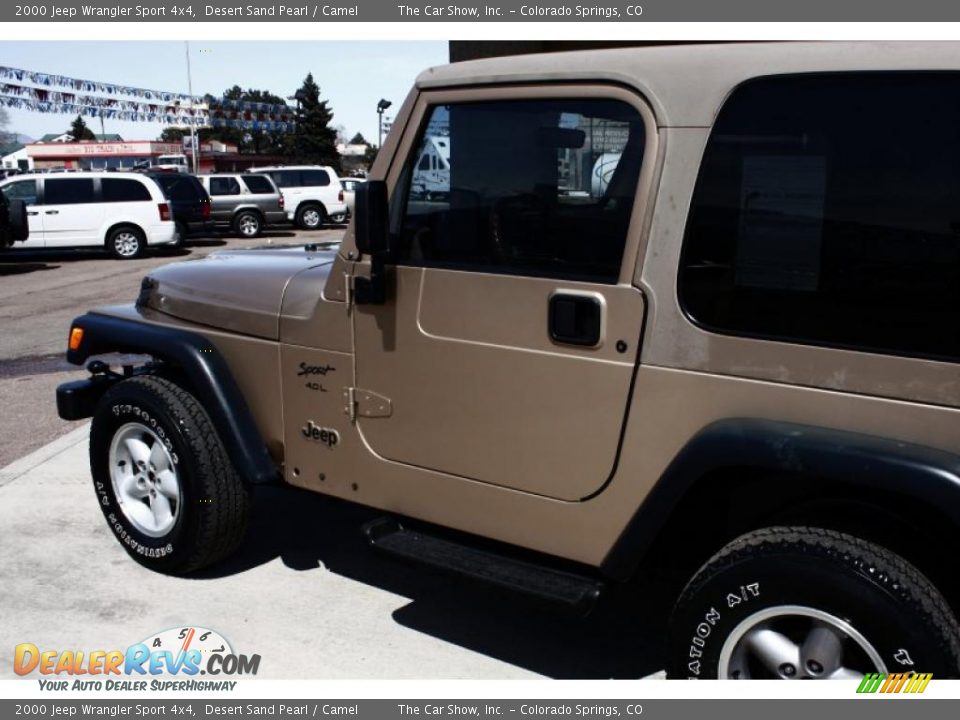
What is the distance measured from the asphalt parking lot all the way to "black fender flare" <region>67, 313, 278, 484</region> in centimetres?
39

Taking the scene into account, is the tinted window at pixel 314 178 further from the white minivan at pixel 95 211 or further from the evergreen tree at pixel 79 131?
the evergreen tree at pixel 79 131

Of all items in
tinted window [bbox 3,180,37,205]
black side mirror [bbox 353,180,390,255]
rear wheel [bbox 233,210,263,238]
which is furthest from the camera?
rear wheel [bbox 233,210,263,238]

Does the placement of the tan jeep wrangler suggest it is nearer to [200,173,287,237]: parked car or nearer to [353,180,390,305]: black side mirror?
[353,180,390,305]: black side mirror

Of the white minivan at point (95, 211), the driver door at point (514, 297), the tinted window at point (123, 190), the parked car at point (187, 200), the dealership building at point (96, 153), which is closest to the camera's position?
the driver door at point (514, 297)

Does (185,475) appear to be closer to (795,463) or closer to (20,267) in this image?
(795,463)

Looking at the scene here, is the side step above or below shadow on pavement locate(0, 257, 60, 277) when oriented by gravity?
above

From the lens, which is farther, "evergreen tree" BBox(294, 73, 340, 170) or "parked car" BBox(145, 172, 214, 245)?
"evergreen tree" BBox(294, 73, 340, 170)

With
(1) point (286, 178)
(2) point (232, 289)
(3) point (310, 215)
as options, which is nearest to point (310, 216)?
(3) point (310, 215)

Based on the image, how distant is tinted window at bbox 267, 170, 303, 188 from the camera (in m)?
25.0

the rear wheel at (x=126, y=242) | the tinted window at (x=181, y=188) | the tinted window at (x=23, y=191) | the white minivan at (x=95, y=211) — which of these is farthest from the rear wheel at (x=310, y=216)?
the tinted window at (x=23, y=191)

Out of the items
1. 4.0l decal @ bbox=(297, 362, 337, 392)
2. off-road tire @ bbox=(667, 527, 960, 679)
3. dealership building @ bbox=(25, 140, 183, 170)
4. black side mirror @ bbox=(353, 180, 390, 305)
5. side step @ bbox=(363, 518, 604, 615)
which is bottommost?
side step @ bbox=(363, 518, 604, 615)

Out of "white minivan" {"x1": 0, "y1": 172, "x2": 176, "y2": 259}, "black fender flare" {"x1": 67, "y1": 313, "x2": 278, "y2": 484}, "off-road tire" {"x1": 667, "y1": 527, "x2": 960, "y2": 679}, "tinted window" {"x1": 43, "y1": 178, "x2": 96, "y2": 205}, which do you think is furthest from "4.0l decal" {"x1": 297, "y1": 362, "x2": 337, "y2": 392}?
"tinted window" {"x1": 43, "y1": 178, "x2": 96, "y2": 205}

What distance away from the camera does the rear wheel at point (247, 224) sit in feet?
76.5

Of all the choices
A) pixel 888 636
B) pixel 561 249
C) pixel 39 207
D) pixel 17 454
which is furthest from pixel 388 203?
pixel 39 207
